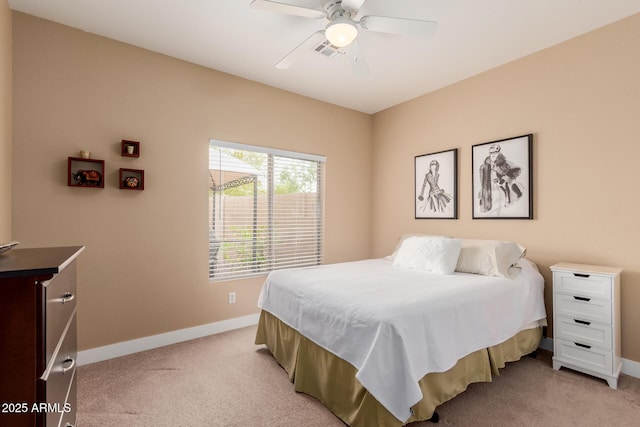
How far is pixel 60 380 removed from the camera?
1.15 metres

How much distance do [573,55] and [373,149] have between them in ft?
7.89

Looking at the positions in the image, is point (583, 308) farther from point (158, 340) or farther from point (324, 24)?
point (158, 340)

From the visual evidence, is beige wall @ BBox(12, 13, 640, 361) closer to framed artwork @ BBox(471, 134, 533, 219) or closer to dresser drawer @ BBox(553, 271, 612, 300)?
framed artwork @ BBox(471, 134, 533, 219)

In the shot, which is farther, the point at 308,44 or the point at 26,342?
the point at 308,44

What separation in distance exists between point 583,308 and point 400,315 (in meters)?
1.70

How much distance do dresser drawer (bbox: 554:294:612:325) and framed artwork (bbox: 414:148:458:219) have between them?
131 cm

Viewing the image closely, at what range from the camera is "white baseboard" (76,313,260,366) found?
2555 mm

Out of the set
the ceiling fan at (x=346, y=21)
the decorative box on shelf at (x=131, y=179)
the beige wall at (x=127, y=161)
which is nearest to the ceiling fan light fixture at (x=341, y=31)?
the ceiling fan at (x=346, y=21)

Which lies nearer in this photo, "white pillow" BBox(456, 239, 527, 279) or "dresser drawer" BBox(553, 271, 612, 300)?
"dresser drawer" BBox(553, 271, 612, 300)

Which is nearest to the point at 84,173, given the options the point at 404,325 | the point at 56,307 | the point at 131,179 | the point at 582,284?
the point at 131,179

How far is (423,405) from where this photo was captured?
65.6 inches

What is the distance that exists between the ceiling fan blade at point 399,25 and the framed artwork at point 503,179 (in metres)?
1.60

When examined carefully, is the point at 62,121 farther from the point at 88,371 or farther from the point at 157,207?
the point at 88,371

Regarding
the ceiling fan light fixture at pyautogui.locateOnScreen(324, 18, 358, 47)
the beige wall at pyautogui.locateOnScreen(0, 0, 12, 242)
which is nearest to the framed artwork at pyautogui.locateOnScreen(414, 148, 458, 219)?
the ceiling fan light fixture at pyautogui.locateOnScreen(324, 18, 358, 47)
